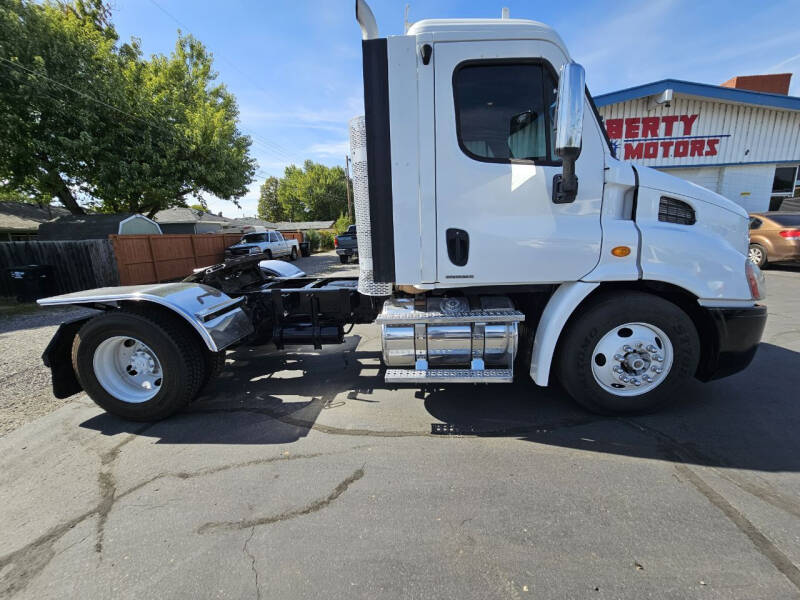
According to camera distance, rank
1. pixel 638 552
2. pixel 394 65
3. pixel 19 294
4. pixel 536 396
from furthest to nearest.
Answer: pixel 19 294
pixel 536 396
pixel 394 65
pixel 638 552

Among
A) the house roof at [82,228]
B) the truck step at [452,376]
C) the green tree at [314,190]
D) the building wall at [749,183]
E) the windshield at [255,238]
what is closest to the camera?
the truck step at [452,376]

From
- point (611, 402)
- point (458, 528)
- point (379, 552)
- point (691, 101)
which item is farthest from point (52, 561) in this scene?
point (691, 101)

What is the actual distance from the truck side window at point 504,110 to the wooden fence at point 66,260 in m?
12.4

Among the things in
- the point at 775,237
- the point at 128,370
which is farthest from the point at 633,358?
the point at 775,237

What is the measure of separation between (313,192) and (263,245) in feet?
174

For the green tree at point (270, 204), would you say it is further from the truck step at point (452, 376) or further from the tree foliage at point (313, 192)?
the truck step at point (452, 376)

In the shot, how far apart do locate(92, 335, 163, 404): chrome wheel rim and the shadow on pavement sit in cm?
31

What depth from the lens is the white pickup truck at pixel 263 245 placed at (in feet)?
58.3

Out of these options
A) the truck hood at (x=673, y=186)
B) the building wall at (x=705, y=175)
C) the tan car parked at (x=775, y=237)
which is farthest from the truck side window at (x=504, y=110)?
the building wall at (x=705, y=175)

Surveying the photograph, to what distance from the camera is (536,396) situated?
138 inches

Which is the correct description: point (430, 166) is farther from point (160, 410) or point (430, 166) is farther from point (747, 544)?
point (160, 410)

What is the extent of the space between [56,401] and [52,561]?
2691mm

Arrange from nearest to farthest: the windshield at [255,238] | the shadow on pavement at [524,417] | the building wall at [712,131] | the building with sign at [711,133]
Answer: the shadow on pavement at [524,417], the building with sign at [711,133], the building wall at [712,131], the windshield at [255,238]

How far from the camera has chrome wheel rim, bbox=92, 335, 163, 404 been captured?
328 cm
